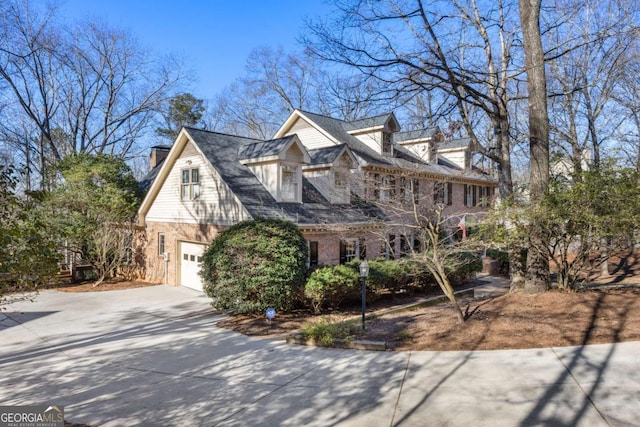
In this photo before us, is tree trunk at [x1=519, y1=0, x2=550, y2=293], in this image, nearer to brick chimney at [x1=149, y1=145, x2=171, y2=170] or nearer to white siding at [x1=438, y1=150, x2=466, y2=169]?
white siding at [x1=438, y1=150, x2=466, y2=169]

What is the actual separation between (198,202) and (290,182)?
376cm

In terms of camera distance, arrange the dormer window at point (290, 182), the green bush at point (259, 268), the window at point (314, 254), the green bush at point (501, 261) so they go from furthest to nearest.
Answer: the green bush at point (501, 261), the dormer window at point (290, 182), the window at point (314, 254), the green bush at point (259, 268)

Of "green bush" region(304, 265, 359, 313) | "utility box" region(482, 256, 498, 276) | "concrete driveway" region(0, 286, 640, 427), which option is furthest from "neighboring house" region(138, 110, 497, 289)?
"concrete driveway" region(0, 286, 640, 427)

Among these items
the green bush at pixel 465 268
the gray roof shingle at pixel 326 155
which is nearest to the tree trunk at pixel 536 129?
the green bush at pixel 465 268

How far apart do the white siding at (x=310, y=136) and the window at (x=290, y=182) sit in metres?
4.69

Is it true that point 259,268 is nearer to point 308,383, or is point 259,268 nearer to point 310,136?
point 308,383

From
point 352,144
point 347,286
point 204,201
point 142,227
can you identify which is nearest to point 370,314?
point 347,286

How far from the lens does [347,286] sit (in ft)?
39.6

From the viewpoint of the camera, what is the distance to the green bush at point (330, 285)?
1148 centimetres

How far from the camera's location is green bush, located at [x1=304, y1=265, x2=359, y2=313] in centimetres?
1148

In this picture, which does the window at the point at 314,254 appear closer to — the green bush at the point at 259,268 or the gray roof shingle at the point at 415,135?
the green bush at the point at 259,268

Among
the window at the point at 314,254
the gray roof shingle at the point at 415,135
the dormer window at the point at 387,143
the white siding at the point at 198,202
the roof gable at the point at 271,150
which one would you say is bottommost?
the window at the point at 314,254

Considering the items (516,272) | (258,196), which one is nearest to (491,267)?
(516,272)

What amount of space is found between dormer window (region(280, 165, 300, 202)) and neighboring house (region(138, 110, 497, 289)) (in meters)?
0.04
